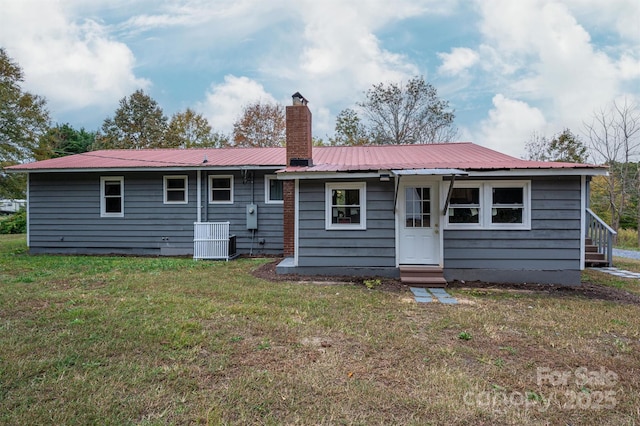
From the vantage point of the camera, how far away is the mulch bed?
229 inches

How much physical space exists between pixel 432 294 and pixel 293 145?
4.91 m

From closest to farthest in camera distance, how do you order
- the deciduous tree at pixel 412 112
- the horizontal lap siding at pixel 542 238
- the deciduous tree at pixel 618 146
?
the horizontal lap siding at pixel 542 238 < the deciduous tree at pixel 618 146 < the deciduous tree at pixel 412 112

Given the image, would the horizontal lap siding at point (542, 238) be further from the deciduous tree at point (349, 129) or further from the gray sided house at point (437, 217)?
the deciduous tree at point (349, 129)

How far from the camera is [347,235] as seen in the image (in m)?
7.09

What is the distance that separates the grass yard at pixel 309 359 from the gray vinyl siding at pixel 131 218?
Answer: 5173mm

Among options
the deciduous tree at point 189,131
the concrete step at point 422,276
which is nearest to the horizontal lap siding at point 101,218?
the concrete step at point 422,276

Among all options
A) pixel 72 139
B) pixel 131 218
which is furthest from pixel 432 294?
pixel 72 139

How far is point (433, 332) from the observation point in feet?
12.5

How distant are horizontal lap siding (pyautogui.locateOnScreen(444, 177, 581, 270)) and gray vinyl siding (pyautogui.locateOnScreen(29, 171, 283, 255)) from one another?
5990 mm

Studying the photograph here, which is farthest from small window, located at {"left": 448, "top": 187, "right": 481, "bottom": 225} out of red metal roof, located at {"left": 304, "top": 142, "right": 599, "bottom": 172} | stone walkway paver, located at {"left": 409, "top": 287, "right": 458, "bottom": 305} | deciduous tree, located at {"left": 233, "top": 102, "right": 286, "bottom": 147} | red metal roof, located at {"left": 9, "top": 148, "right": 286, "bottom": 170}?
deciduous tree, located at {"left": 233, "top": 102, "right": 286, "bottom": 147}

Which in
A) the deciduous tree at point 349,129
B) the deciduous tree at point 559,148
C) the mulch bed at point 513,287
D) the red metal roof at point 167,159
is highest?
the deciduous tree at point 349,129

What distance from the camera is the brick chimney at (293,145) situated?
8.30 m

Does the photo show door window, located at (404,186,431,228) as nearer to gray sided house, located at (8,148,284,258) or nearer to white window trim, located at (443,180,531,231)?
white window trim, located at (443,180,531,231)

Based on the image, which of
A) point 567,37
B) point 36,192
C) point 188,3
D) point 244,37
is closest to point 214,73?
point 244,37
